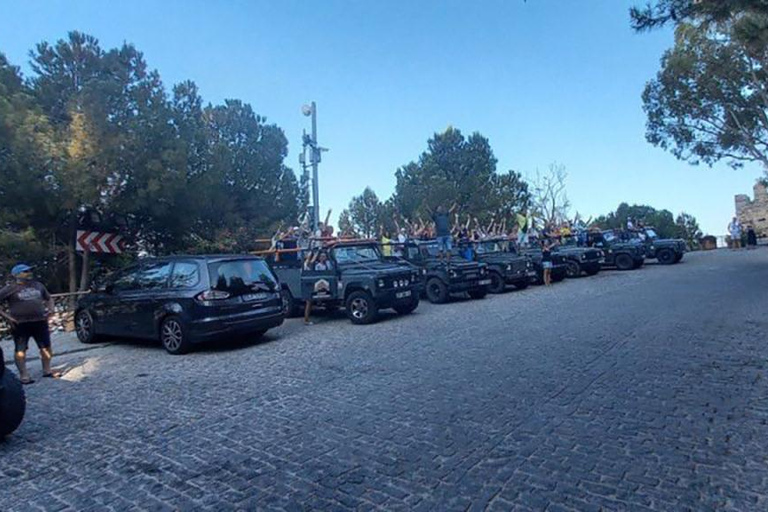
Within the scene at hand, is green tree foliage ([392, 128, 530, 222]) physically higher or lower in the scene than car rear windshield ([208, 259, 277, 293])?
higher

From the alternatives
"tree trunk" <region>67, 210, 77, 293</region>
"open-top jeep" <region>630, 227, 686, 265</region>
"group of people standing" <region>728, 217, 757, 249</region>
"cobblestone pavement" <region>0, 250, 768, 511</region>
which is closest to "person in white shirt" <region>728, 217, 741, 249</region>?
"group of people standing" <region>728, 217, 757, 249</region>

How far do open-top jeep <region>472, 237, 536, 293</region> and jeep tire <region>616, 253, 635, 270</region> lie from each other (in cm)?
721

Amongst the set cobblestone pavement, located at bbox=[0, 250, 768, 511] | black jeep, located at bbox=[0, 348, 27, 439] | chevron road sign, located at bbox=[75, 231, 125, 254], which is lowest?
cobblestone pavement, located at bbox=[0, 250, 768, 511]

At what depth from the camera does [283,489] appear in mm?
3625

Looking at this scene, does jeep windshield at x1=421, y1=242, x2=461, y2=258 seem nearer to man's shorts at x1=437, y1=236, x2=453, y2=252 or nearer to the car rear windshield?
man's shorts at x1=437, y1=236, x2=453, y2=252

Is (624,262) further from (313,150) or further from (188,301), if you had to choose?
→ (188,301)

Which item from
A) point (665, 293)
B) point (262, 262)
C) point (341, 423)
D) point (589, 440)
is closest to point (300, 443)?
point (341, 423)

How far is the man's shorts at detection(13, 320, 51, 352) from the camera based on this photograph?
290 inches

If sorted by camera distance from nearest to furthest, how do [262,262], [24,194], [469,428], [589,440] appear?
[589,440] < [469,428] < [262,262] < [24,194]

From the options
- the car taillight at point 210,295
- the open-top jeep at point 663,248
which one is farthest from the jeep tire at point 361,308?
the open-top jeep at point 663,248

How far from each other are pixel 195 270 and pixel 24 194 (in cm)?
915

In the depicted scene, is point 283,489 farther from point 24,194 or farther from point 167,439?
point 24,194

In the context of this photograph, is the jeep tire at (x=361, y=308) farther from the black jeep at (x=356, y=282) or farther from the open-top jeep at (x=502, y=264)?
the open-top jeep at (x=502, y=264)

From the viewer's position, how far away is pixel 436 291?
14.8m
